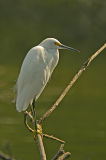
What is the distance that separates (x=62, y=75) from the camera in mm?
11859

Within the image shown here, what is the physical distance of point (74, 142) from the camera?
25.0 ft

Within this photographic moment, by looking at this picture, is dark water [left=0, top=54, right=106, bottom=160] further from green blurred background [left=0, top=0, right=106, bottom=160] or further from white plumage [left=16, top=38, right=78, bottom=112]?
white plumage [left=16, top=38, right=78, bottom=112]

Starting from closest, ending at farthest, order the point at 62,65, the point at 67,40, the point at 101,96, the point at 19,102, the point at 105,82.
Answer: the point at 19,102 < the point at 101,96 < the point at 105,82 < the point at 62,65 < the point at 67,40

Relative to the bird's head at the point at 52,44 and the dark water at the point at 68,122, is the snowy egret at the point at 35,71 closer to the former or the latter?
the bird's head at the point at 52,44

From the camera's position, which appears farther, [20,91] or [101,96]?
[101,96]

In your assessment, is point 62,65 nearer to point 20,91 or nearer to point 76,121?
point 76,121

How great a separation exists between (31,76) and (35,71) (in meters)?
0.03

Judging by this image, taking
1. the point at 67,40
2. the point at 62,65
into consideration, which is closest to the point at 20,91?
the point at 62,65

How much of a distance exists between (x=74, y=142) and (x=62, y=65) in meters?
5.53

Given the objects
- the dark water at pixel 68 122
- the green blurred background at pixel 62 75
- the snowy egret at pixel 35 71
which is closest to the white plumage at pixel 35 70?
the snowy egret at pixel 35 71

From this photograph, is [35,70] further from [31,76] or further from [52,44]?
[52,44]

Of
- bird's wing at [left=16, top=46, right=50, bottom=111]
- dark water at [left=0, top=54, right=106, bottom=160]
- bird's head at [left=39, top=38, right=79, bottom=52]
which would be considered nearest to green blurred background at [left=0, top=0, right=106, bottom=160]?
dark water at [left=0, top=54, right=106, bottom=160]

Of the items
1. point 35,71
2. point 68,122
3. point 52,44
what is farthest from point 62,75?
point 52,44

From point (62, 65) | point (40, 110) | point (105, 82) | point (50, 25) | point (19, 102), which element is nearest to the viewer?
point (19, 102)
